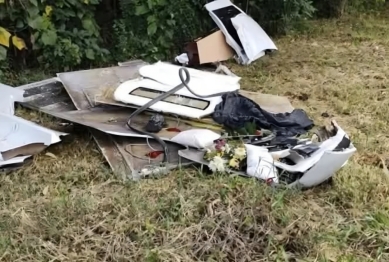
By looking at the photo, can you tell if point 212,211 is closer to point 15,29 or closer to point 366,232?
point 366,232

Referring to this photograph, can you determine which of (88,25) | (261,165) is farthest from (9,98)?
(261,165)

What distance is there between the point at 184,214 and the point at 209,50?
2.15 m

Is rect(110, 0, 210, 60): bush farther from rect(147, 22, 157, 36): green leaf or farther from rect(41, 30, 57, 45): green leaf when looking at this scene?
rect(41, 30, 57, 45): green leaf

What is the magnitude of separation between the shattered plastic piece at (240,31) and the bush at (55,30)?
3.06 ft

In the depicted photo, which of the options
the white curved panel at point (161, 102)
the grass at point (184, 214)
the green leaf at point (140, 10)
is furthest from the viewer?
the green leaf at point (140, 10)

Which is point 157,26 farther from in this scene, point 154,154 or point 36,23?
point 154,154

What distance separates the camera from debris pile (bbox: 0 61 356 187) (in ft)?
9.62

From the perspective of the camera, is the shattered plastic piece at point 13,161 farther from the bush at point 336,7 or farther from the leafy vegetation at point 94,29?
the bush at point 336,7

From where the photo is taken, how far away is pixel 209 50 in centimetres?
457

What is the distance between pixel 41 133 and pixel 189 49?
1.69 m

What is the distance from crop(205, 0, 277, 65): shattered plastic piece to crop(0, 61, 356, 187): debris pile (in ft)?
Answer: 2.56

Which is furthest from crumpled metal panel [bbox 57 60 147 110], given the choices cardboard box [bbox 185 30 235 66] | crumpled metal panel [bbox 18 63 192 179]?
cardboard box [bbox 185 30 235 66]

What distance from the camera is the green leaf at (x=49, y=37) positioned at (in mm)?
4156

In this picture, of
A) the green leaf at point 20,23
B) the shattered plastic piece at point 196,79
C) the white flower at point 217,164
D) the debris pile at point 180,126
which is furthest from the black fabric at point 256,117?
the green leaf at point 20,23
